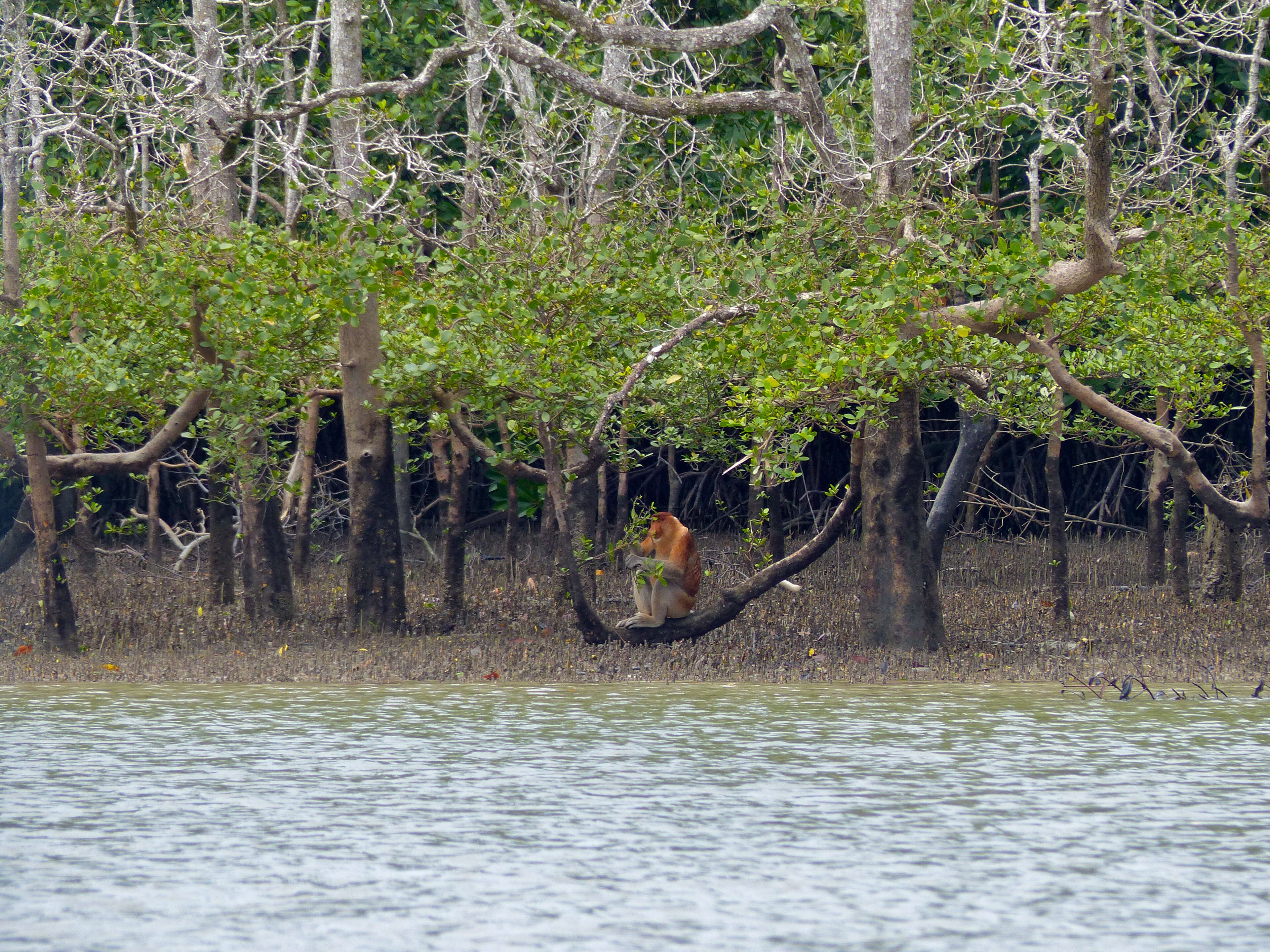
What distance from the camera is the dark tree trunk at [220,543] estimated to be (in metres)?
15.5

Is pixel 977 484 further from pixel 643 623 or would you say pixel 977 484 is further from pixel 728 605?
pixel 643 623

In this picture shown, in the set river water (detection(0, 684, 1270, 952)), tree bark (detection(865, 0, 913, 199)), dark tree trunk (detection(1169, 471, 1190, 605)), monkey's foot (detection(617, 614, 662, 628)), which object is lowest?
river water (detection(0, 684, 1270, 952))

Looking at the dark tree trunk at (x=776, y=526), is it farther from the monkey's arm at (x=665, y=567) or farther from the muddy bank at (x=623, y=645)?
the monkey's arm at (x=665, y=567)

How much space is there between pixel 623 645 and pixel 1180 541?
6.19m

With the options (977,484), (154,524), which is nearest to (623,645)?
(977,484)

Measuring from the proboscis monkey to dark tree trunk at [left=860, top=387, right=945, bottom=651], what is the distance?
1.50 m

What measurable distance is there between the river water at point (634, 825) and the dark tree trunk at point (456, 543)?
14.1 ft

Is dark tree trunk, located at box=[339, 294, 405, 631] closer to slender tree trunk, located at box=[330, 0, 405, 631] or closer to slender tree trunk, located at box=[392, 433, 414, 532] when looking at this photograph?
slender tree trunk, located at box=[330, 0, 405, 631]

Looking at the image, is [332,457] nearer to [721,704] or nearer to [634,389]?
[634,389]

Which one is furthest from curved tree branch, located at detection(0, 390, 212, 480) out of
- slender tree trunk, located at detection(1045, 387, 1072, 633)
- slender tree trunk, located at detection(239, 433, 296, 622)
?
slender tree trunk, located at detection(1045, 387, 1072, 633)

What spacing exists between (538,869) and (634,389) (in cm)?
700

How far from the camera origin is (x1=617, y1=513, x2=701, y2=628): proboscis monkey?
44.7 feet

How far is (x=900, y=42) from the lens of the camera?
1266 cm

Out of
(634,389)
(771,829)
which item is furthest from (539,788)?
(634,389)
